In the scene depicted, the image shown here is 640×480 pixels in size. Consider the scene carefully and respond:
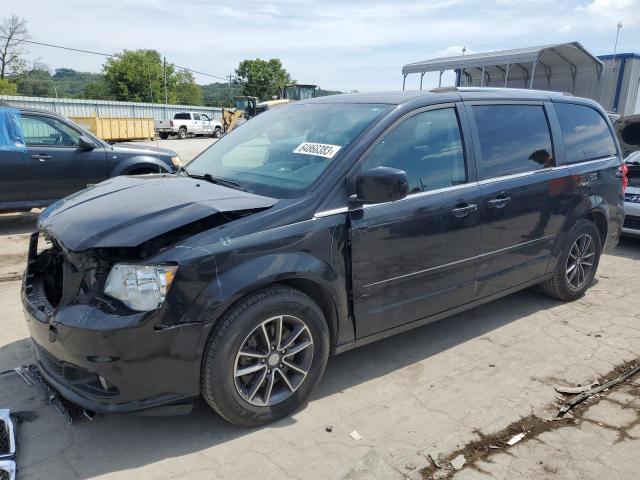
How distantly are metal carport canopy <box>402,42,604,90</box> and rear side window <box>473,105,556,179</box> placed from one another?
54.6 feet

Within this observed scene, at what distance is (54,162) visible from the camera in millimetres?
7605

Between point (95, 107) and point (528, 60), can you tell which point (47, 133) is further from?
point (95, 107)

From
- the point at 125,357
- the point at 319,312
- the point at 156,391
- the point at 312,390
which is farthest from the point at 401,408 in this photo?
the point at 125,357

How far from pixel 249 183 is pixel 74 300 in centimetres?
129

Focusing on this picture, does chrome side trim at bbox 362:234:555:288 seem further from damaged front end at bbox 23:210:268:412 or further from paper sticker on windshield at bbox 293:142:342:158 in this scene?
damaged front end at bbox 23:210:268:412

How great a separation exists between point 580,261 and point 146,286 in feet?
14.0

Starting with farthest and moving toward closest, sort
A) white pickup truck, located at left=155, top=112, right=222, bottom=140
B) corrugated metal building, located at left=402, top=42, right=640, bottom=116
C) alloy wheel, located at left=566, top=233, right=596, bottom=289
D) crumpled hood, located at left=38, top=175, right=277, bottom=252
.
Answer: white pickup truck, located at left=155, top=112, right=222, bottom=140 → corrugated metal building, located at left=402, top=42, right=640, bottom=116 → alloy wheel, located at left=566, top=233, right=596, bottom=289 → crumpled hood, located at left=38, top=175, right=277, bottom=252

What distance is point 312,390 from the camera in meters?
3.25

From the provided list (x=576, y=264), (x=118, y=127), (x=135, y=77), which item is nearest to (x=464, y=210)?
(x=576, y=264)

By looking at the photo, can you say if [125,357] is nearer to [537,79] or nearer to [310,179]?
[310,179]

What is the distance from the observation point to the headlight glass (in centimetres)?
252

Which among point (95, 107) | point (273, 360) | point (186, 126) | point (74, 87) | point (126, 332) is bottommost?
point (273, 360)

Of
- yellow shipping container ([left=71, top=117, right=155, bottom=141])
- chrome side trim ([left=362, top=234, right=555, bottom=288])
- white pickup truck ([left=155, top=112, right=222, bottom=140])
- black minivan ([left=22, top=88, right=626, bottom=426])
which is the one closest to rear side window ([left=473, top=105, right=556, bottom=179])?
black minivan ([left=22, top=88, right=626, bottom=426])

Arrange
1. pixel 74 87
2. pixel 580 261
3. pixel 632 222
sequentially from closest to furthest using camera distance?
pixel 580 261 < pixel 632 222 < pixel 74 87
